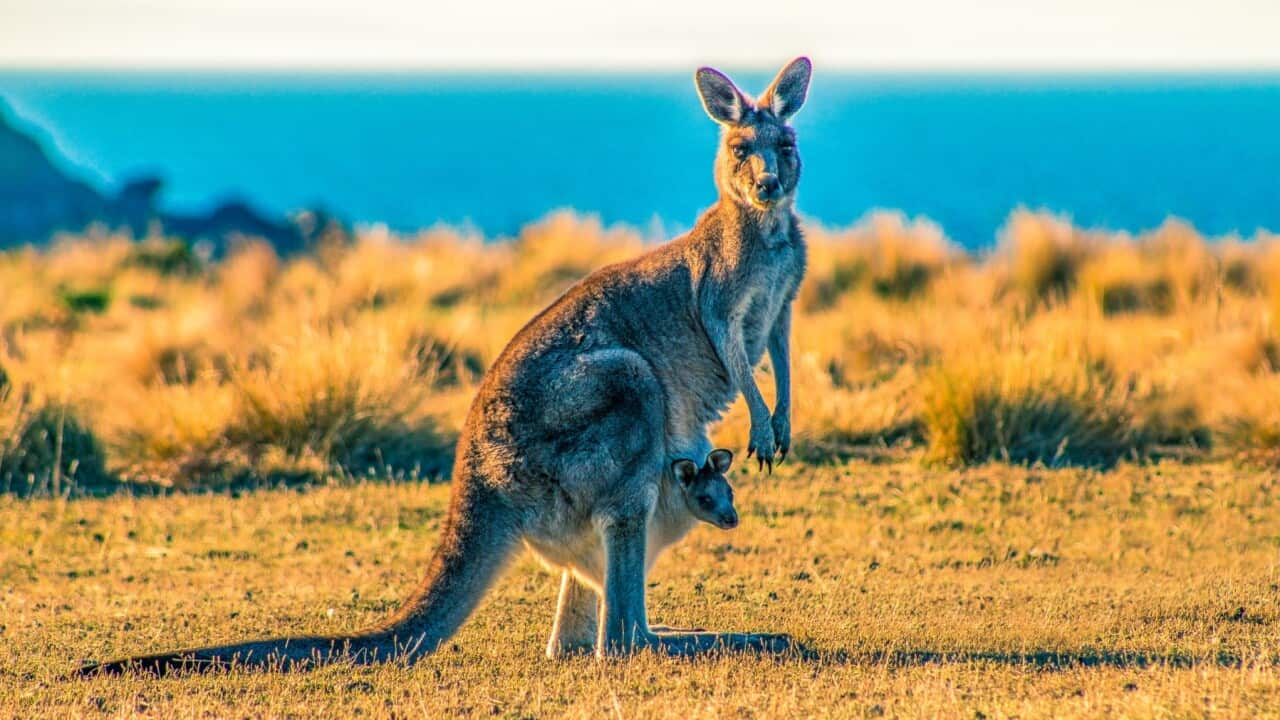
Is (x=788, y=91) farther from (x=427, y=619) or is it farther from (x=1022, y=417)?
(x=1022, y=417)

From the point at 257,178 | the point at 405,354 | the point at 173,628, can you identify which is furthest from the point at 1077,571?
the point at 257,178

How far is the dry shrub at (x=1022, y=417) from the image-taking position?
35.0 ft

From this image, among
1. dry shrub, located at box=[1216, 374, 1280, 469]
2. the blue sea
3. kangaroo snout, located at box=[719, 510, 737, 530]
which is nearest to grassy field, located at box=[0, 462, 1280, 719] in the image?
dry shrub, located at box=[1216, 374, 1280, 469]

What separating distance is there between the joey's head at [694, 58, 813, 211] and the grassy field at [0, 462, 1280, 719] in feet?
6.69

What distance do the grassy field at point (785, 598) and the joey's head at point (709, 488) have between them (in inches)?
25.8

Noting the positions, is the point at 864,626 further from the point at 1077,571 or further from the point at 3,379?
the point at 3,379

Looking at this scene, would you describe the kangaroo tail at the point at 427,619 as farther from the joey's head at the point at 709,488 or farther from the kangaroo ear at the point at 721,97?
the kangaroo ear at the point at 721,97

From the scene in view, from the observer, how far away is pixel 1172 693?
555 centimetres

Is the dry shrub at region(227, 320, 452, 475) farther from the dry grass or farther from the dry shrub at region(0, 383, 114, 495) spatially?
the dry shrub at region(0, 383, 114, 495)

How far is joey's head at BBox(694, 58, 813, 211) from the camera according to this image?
22.0 ft

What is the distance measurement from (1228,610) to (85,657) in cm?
520

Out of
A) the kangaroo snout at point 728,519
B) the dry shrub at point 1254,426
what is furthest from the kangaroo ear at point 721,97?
the dry shrub at point 1254,426

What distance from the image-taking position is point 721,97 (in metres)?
6.83

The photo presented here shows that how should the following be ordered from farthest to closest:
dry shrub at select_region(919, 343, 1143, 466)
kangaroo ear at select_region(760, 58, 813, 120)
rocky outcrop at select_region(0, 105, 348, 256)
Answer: rocky outcrop at select_region(0, 105, 348, 256) < dry shrub at select_region(919, 343, 1143, 466) < kangaroo ear at select_region(760, 58, 813, 120)
